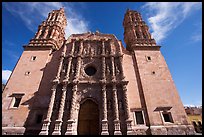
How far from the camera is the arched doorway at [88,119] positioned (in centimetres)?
1339

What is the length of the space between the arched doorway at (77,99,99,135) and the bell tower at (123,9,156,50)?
9766 millimetres

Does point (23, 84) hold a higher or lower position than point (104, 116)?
higher

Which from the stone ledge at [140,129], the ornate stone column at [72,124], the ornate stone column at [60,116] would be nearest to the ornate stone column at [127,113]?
the stone ledge at [140,129]

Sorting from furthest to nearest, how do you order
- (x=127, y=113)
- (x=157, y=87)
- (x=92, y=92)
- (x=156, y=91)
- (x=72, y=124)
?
(x=157, y=87), (x=156, y=91), (x=92, y=92), (x=127, y=113), (x=72, y=124)

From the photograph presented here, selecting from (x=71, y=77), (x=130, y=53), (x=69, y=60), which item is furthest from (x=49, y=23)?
(x=130, y=53)

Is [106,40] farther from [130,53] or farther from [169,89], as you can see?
[169,89]

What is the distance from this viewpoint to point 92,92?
14.6 metres

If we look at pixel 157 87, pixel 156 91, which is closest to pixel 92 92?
pixel 156 91

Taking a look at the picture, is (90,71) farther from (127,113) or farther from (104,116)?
(127,113)

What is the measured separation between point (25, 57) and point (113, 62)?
A: 1112cm

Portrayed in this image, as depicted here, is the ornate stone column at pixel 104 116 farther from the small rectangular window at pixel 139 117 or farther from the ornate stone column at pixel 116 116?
the small rectangular window at pixel 139 117

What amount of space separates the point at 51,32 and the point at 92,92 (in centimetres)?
1245

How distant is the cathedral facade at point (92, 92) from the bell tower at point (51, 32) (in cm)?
60

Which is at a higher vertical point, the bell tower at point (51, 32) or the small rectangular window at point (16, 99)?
the bell tower at point (51, 32)
